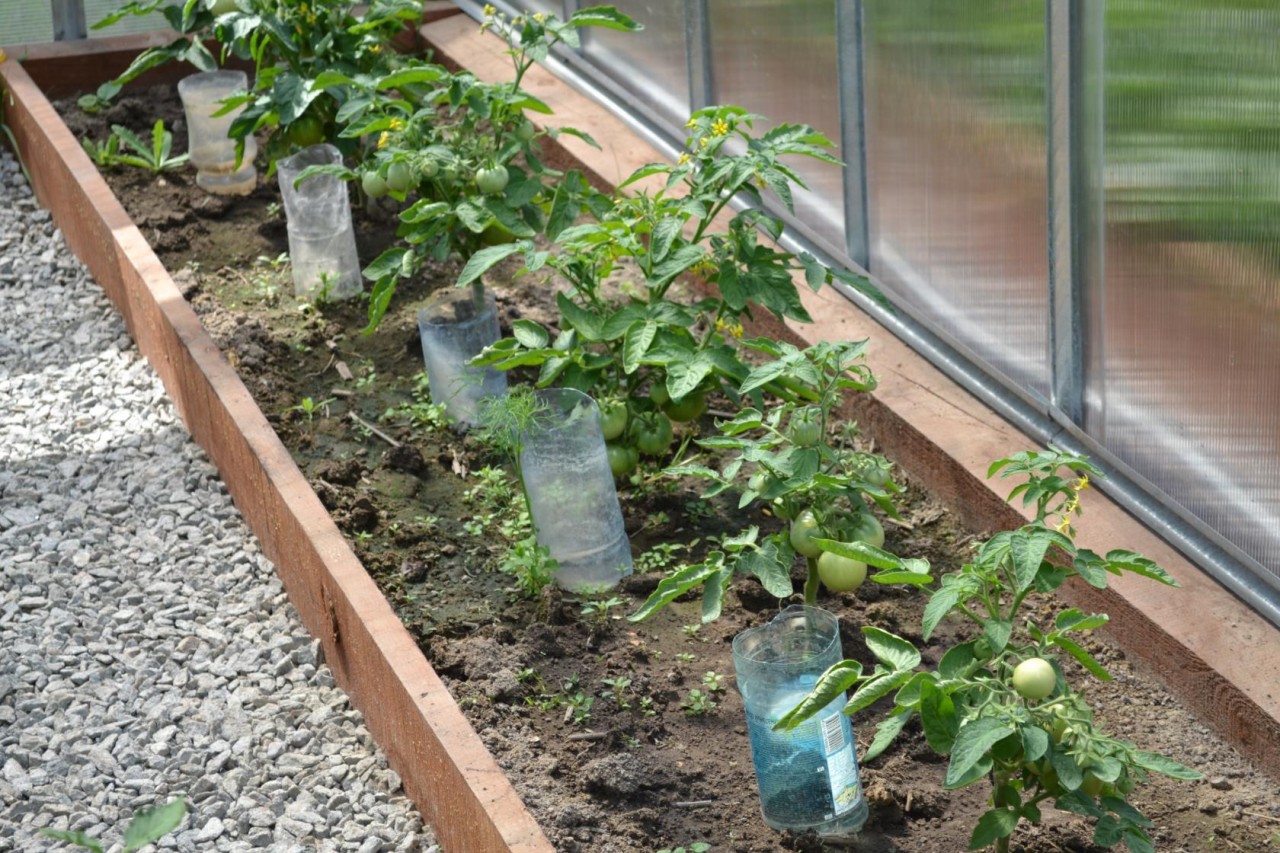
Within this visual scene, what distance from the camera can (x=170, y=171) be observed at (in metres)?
6.34

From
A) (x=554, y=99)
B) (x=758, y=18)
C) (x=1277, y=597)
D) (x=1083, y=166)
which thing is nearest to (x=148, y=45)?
(x=554, y=99)

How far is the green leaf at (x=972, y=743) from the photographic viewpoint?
2.53 m

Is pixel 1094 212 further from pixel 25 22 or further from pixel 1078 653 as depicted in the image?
pixel 25 22

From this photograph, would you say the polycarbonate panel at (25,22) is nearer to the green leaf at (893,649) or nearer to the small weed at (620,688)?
the small weed at (620,688)

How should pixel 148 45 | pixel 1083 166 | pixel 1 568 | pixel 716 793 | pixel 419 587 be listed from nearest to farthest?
pixel 716 793
pixel 1083 166
pixel 419 587
pixel 1 568
pixel 148 45

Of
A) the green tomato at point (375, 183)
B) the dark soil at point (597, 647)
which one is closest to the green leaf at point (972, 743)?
the dark soil at point (597, 647)

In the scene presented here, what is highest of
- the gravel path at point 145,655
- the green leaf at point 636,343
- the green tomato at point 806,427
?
the green leaf at point 636,343

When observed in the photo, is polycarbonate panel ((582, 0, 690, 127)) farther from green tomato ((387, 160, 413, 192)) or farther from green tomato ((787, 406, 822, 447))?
green tomato ((787, 406, 822, 447))

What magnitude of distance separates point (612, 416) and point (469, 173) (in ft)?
2.77

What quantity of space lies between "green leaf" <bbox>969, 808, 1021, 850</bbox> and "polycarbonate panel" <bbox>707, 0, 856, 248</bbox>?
2.34 m

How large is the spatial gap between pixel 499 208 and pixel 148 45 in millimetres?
3341

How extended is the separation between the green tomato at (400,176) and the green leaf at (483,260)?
0.47 metres

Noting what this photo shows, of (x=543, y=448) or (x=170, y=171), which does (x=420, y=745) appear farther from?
(x=170, y=171)

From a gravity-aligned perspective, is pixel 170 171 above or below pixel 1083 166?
below
